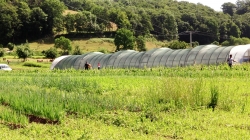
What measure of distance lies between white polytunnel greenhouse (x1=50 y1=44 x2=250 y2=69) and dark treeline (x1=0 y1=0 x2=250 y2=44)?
4510 cm

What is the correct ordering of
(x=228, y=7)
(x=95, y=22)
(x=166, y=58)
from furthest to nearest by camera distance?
(x=228, y=7), (x=95, y=22), (x=166, y=58)

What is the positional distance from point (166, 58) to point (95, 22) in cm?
7376

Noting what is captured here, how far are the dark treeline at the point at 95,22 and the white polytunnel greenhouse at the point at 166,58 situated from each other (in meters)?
45.1

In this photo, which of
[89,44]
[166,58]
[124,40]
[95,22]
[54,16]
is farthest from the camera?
[95,22]

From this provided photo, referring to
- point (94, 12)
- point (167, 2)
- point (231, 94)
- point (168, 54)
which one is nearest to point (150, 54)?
point (168, 54)

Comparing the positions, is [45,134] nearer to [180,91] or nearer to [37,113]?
[37,113]

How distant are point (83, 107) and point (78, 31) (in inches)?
3846

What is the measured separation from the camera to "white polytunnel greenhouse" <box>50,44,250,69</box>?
2992 centimetres

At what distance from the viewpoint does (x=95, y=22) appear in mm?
105188

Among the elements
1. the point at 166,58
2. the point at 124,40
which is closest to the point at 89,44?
the point at 124,40

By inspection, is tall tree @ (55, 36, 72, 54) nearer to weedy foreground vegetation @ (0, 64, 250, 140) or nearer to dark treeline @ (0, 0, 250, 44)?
dark treeline @ (0, 0, 250, 44)

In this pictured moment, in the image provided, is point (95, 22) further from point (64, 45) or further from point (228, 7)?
point (228, 7)

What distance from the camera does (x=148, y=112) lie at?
7.95m

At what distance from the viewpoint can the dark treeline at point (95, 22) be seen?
329 ft
